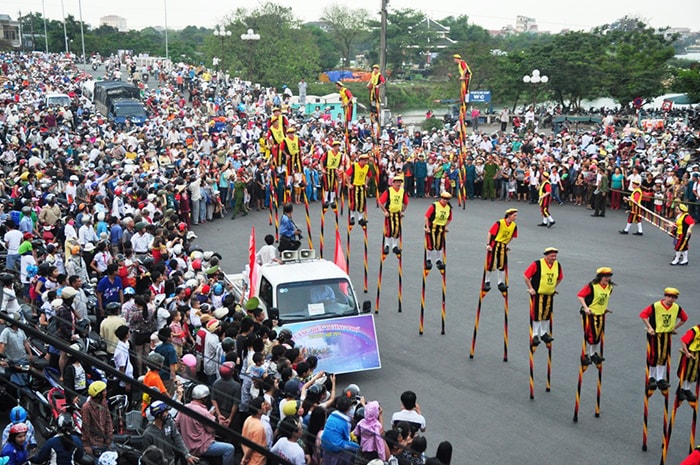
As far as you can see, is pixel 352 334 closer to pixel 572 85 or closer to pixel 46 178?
pixel 46 178

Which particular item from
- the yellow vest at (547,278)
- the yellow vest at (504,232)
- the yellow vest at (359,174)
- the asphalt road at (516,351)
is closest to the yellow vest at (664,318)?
the asphalt road at (516,351)

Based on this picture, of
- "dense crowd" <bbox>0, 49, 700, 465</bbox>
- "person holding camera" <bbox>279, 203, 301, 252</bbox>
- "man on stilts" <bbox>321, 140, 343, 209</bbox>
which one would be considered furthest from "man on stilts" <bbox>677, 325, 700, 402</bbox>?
"man on stilts" <bbox>321, 140, 343, 209</bbox>

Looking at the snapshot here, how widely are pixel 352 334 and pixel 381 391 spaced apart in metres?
1.09

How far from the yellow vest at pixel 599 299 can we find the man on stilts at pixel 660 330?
0.81 m

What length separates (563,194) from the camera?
29.5 metres

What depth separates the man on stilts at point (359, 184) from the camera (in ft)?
67.1

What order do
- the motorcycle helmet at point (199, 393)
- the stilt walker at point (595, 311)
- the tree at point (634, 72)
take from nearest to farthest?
the motorcycle helmet at point (199, 393) → the stilt walker at point (595, 311) → the tree at point (634, 72)

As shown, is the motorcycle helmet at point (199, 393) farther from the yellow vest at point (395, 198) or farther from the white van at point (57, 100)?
the white van at point (57, 100)

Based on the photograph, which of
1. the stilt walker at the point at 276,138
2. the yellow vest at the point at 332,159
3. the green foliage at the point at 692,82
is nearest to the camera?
the stilt walker at the point at 276,138

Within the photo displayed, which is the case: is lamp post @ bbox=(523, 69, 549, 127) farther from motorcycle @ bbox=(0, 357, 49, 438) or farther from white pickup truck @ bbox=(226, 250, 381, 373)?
motorcycle @ bbox=(0, 357, 49, 438)

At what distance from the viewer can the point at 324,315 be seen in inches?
543

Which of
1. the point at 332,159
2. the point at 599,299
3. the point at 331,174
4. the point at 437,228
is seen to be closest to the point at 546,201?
the point at 331,174

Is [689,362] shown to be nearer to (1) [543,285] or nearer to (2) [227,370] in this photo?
(1) [543,285]

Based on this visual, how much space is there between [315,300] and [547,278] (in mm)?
3991
